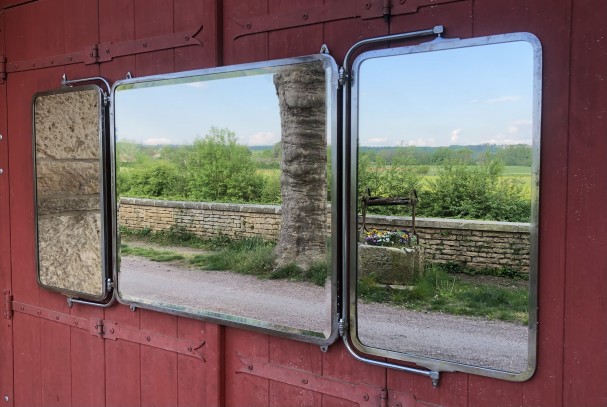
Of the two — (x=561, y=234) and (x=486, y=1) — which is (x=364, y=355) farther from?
(x=486, y=1)

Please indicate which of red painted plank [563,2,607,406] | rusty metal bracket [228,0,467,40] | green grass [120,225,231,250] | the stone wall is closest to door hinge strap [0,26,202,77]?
rusty metal bracket [228,0,467,40]

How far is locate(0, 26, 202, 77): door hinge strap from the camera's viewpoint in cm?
228

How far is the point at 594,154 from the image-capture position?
5.03ft

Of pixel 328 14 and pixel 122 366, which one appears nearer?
pixel 328 14

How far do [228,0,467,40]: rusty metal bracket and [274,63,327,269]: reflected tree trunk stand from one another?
0.16 metres

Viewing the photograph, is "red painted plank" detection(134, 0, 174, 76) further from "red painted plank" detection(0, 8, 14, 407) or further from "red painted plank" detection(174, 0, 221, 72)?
"red painted plank" detection(0, 8, 14, 407)

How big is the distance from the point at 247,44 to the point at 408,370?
1.26 meters

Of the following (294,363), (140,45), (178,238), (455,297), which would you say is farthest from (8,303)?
(455,297)

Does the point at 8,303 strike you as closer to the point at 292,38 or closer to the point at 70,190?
the point at 70,190

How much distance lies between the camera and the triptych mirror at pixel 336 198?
5.37 ft

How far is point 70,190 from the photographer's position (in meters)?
2.63

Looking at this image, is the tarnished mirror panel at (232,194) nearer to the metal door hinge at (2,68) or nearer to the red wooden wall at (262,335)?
the red wooden wall at (262,335)

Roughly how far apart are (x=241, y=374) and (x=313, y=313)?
459 millimetres

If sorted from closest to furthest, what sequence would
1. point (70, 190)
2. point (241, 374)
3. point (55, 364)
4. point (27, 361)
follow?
point (241, 374) → point (70, 190) → point (55, 364) → point (27, 361)
